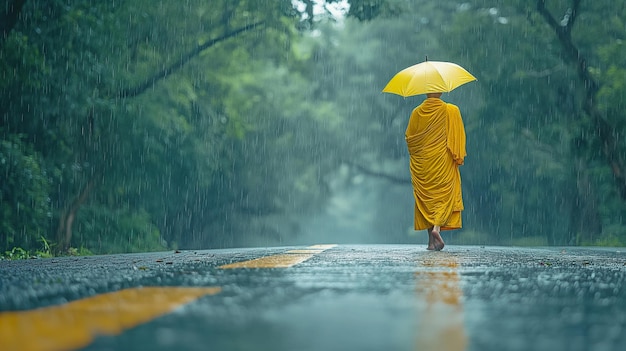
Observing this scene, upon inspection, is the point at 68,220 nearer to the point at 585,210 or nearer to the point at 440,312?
the point at 585,210

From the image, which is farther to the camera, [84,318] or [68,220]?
[68,220]

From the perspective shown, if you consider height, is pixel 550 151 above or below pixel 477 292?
above

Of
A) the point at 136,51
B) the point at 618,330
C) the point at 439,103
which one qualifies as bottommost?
the point at 618,330

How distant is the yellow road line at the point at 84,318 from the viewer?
2750 millimetres

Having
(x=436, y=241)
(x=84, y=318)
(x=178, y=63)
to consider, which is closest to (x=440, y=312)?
(x=84, y=318)

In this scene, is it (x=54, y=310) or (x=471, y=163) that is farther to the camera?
(x=471, y=163)

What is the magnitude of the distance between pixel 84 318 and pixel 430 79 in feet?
31.7

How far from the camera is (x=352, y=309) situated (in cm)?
368

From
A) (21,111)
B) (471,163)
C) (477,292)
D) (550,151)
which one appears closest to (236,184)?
(471,163)

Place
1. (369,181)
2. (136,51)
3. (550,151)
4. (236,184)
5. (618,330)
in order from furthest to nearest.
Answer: (369,181)
(236,184)
(550,151)
(136,51)
(618,330)

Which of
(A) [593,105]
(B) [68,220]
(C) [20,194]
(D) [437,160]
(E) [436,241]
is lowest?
(E) [436,241]

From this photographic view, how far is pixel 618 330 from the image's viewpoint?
10.3 feet

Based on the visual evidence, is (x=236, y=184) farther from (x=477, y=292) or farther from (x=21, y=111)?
(x=477, y=292)

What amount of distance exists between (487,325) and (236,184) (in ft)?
103
